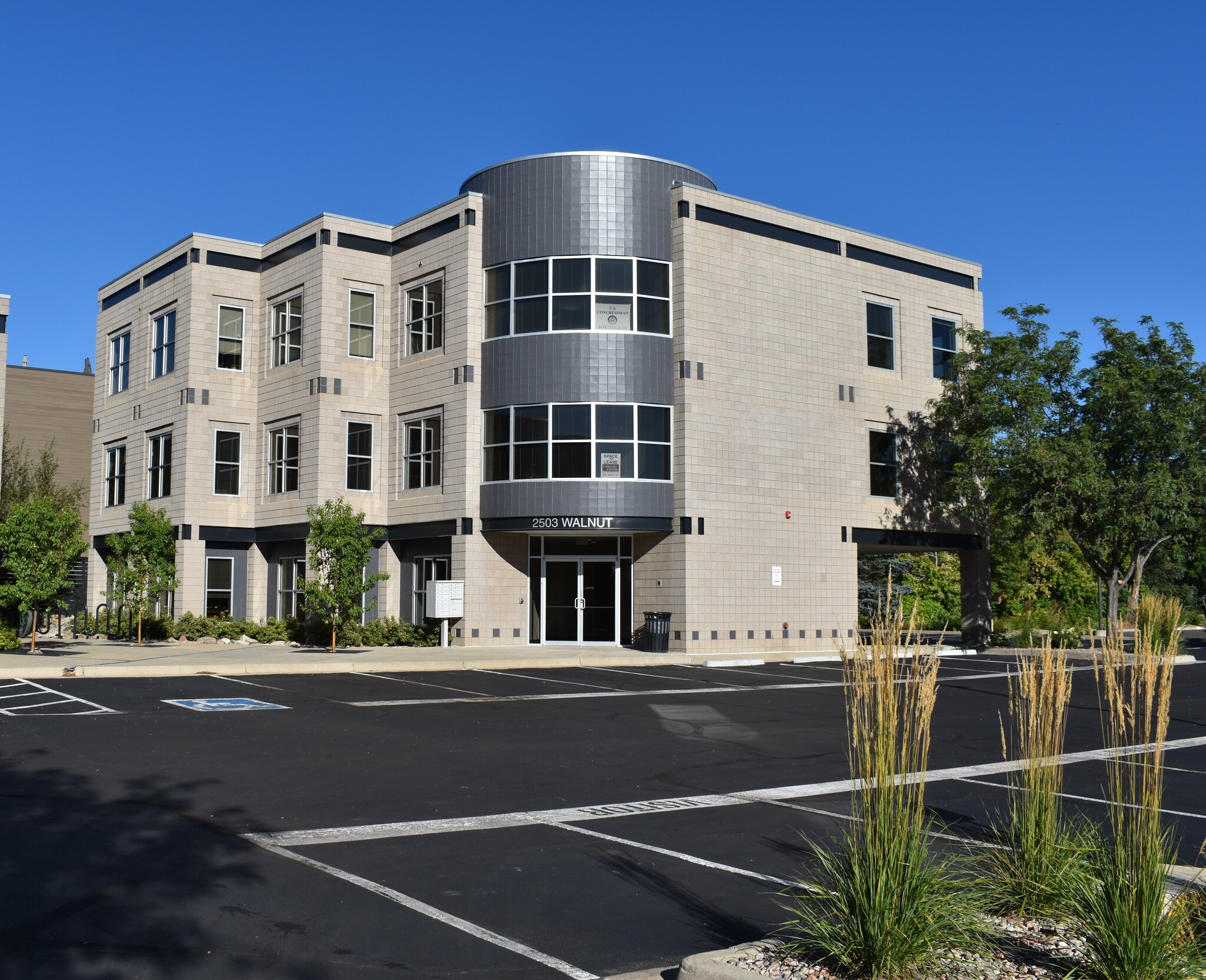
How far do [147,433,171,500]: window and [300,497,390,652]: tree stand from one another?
936 centimetres

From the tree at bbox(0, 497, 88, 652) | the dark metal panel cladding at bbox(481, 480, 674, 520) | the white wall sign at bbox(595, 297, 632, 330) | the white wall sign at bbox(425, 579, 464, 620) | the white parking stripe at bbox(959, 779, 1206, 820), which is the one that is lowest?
the white parking stripe at bbox(959, 779, 1206, 820)

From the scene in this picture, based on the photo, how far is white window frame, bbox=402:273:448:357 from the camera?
32.3m

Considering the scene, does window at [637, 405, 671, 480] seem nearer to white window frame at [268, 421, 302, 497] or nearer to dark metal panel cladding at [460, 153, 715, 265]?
dark metal panel cladding at [460, 153, 715, 265]

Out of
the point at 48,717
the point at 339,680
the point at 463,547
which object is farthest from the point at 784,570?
the point at 48,717

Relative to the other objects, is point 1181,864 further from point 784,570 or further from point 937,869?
point 784,570

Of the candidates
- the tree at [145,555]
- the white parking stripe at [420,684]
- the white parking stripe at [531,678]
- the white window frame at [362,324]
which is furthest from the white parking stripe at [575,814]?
the tree at [145,555]

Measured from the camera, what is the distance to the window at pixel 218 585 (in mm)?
36344

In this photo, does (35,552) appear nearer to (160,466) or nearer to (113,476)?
(160,466)

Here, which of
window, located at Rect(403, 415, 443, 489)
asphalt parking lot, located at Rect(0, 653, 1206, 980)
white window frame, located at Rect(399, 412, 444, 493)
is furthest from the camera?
window, located at Rect(403, 415, 443, 489)

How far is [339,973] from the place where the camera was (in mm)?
5488

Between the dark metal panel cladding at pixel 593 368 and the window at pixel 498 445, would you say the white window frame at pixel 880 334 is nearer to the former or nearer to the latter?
the dark metal panel cladding at pixel 593 368

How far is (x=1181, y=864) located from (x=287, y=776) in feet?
24.5

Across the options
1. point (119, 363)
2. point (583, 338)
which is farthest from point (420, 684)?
point (119, 363)

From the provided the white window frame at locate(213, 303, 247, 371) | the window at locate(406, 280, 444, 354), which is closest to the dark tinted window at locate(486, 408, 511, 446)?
the window at locate(406, 280, 444, 354)
